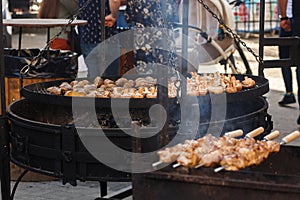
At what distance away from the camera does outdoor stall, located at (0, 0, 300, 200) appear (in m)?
2.72

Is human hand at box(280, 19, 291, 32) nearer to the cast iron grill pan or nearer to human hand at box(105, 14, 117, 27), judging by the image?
human hand at box(105, 14, 117, 27)

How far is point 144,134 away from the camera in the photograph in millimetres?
3428

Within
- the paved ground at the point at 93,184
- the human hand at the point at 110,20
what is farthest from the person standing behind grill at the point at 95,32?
the paved ground at the point at 93,184

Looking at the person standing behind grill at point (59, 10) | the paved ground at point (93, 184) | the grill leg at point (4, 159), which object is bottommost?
the paved ground at point (93, 184)

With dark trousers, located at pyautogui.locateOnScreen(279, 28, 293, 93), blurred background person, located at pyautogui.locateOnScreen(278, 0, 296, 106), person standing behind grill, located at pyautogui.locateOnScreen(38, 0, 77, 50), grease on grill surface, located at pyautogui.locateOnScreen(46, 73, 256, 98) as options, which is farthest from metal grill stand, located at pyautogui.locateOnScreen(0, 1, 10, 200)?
dark trousers, located at pyautogui.locateOnScreen(279, 28, 293, 93)

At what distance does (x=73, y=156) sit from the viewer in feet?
12.3

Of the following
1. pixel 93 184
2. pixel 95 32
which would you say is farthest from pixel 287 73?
pixel 93 184

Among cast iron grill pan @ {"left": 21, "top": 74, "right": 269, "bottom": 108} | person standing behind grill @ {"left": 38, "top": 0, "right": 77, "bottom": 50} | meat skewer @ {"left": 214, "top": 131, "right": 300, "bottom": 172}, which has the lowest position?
meat skewer @ {"left": 214, "top": 131, "right": 300, "bottom": 172}

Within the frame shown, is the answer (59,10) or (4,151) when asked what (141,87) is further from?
(59,10)

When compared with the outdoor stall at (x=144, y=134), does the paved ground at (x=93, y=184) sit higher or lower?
lower

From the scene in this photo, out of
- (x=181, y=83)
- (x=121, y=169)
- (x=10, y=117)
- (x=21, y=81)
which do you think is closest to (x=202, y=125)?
(x=181, y=83)

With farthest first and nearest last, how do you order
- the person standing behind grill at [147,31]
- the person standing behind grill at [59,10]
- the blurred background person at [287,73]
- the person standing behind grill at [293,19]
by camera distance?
the blurred background person at [287,73] → the person standing behind grill at [59,10] → the person standing behind grill at [293,19] → the person standing behind grill at [147,31]

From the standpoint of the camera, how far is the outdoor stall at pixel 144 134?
2.72 m

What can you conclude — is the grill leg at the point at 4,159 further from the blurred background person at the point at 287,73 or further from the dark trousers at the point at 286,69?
the dark trousers at the point at 286,69
